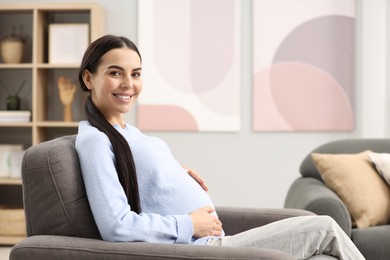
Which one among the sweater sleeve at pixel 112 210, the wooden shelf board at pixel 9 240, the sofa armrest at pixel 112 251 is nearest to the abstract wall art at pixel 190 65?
the wooden shelf board at pixel 9 240

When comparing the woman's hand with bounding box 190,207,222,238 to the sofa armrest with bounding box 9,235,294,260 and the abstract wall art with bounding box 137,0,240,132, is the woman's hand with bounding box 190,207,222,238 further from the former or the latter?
the abstract wall art with bounding box 137,0,240,132

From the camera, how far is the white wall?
458cm

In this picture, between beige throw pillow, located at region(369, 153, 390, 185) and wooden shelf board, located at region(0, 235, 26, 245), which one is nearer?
beige throw pillow, located at region(369, 153, 390, 185)

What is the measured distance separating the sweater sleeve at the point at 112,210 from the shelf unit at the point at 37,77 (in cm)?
273

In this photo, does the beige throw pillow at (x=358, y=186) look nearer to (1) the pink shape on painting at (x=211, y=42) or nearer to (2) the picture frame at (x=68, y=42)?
(1) the pink shape on painting at (x=211, y=42)

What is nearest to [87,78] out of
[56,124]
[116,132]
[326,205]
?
[116,132]

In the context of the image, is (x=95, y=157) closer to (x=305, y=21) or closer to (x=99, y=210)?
(x=99, y=210)

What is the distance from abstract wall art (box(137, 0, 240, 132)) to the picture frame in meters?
0.39

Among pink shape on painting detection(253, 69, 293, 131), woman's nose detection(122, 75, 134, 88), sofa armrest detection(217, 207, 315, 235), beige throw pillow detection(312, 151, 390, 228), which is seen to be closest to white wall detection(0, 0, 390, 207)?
pink shape on painting detection(253, 69, 293, 131)

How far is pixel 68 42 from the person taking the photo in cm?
468

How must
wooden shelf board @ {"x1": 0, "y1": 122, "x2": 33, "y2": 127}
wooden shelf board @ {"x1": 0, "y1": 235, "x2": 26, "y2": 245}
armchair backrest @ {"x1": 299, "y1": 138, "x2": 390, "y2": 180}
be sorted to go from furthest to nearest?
wooden shelf board @ {"x1": 0, "y1": 122, "x2": 33, "y2": 127}
wooden shelf board @ {"x1": 0, "y1": 235, "x2": 26, "y2": 245}
armchair backrest @ {"x1": 299, "y1": 138, "x2": 390, "y2": 180}

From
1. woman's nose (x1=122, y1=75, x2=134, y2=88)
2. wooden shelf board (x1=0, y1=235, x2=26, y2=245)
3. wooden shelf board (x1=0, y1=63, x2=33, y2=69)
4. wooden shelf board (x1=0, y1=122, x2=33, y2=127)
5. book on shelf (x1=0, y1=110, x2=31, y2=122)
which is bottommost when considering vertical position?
wooden shelf board (x1=0, y1=235, x2=26, y2=245)

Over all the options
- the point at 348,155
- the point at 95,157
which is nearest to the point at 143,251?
the point at 95,157

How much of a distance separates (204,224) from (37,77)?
9.48 feet
